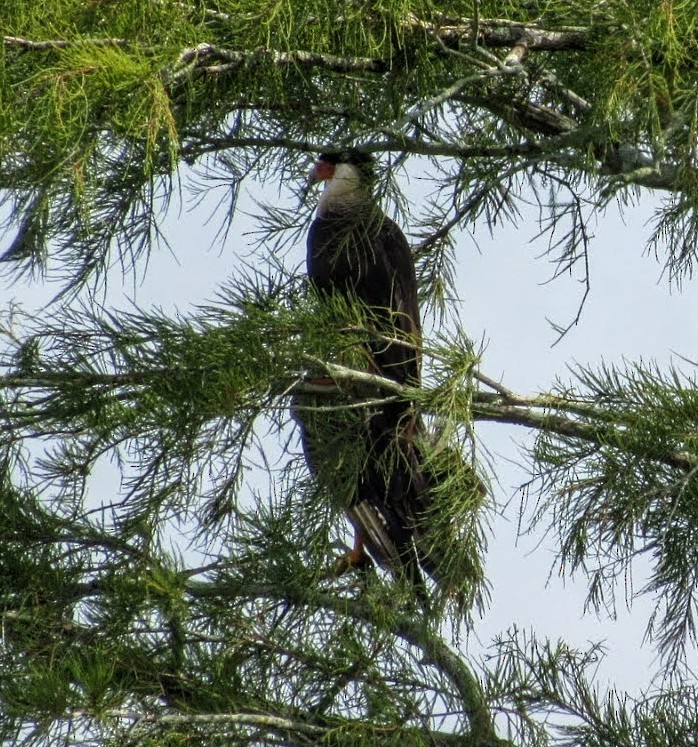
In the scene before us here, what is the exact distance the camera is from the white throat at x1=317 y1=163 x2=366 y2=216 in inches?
127

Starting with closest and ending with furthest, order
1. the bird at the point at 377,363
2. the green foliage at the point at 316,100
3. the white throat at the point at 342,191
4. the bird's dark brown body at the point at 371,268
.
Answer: the green foliage at the point at 316,100, the bird at the point at 377,363, the white throat at the point at 342,191, the bird's dark brown body at the point at 371,268

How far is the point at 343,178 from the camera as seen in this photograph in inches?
131

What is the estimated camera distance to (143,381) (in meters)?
2.23

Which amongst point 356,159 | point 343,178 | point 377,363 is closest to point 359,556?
point 377,363

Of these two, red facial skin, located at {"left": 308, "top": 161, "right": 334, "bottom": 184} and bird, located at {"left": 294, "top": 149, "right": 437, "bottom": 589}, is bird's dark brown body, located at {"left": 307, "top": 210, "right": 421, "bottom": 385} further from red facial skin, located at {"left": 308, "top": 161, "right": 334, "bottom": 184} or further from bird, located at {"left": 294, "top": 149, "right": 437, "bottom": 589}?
red facial skin, located at {"left": 308, "top": 161, "right": 334, "bottom": 184}

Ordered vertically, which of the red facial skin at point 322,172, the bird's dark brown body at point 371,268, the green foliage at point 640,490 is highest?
the red facial skin at point 322,172

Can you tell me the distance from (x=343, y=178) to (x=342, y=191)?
178mm

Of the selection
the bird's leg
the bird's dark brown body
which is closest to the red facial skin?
the bird's dark brown body

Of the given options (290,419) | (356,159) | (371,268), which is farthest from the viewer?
(356,159)

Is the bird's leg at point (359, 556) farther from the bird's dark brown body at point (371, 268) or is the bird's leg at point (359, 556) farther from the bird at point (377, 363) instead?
the bird's dark brown body at point (371, 268)

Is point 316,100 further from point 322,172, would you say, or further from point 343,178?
point 322,172

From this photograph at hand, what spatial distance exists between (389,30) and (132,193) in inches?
24.9

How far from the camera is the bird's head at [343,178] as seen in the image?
3105 millimetres

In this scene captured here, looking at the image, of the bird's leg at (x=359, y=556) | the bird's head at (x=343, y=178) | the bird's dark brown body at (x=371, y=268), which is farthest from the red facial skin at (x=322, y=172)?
the bird's leg at (x=359, y=556)
